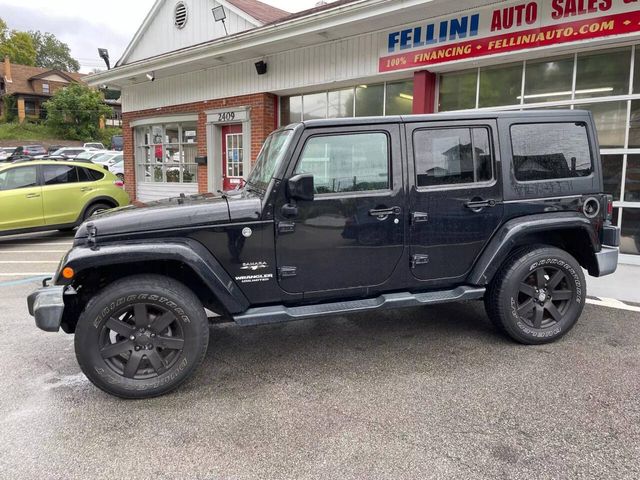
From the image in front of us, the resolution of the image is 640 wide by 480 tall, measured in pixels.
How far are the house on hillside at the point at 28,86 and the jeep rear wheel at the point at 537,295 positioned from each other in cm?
6101

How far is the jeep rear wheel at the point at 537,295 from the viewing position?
395 cm

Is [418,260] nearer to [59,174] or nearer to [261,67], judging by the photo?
[261,67]

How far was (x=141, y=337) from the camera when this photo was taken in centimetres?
325

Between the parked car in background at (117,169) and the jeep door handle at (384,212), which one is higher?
the parked car in background at (117,169)

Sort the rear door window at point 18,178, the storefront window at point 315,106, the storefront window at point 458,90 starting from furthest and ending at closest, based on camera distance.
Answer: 1. the storefront window at point 315,106
2. the rear door window at point 18,178
3. the storefront window at point 458,90

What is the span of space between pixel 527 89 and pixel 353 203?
5214mm

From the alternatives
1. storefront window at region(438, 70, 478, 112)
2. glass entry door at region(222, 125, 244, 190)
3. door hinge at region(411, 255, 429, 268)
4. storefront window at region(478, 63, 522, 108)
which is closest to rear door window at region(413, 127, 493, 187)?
door hinge at region(411, 255, 429, 268)

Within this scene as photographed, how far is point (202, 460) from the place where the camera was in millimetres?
2607

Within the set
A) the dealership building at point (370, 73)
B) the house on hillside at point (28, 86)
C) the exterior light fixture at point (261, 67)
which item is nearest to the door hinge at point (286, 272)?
the dealership building at point (370, 73)

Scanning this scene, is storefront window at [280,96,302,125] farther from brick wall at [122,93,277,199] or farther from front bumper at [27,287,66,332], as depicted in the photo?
front bumper at [27,287,66,332]

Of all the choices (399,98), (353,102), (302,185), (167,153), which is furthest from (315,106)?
(302,185)

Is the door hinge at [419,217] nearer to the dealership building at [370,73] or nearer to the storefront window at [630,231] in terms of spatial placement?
the dealership building at [370,73]

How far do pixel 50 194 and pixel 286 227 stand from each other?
7.53 m

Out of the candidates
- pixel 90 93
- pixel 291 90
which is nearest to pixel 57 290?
pixel 291 90
